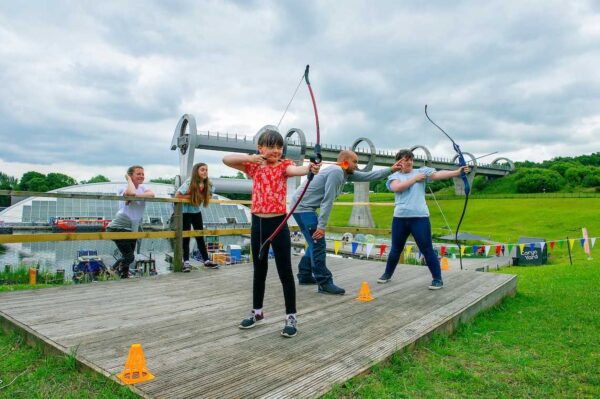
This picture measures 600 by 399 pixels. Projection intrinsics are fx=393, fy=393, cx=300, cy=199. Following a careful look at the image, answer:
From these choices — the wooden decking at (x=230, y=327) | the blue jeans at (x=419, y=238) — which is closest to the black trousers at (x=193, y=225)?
the wooden decking at (x=230, y=327)

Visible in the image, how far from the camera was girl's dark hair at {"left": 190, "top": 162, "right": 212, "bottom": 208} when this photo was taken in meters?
5.72

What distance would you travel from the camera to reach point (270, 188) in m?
3.10

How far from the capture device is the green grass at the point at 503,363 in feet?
7.39

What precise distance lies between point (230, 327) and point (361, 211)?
44.1 meters

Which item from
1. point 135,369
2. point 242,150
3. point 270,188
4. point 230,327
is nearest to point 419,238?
point 270,188

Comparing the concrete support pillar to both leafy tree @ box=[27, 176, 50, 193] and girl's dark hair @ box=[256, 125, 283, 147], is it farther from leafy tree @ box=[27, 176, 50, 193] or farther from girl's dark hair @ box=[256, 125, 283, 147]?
leafy tree @ box=[27, 176, 50, 193]

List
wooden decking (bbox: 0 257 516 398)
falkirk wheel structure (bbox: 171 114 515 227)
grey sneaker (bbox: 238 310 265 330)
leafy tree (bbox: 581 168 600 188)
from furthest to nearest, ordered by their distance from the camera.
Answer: leafy tree (bbox: 581 168 600 188) → falkirk wheel structure (bbox: 171 114 515 227) → grey sneaker (bbox: 238 310 265 330) → wooden decking (bbox: 0 257 516 398)

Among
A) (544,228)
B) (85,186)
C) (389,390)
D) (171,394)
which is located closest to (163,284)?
(171,394)

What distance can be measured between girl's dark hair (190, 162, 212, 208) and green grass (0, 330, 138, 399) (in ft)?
10.6

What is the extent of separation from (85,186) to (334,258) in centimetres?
4842

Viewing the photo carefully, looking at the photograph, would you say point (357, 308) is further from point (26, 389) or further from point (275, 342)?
point (26, 389)

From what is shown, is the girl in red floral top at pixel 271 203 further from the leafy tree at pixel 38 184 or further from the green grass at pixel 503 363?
the leafy tree at pixel 38 184

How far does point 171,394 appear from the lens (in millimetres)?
1941

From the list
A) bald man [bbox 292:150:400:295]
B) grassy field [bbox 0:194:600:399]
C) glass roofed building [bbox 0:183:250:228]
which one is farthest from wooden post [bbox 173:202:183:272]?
glass roofed building [bbox 0:183:250:228]
